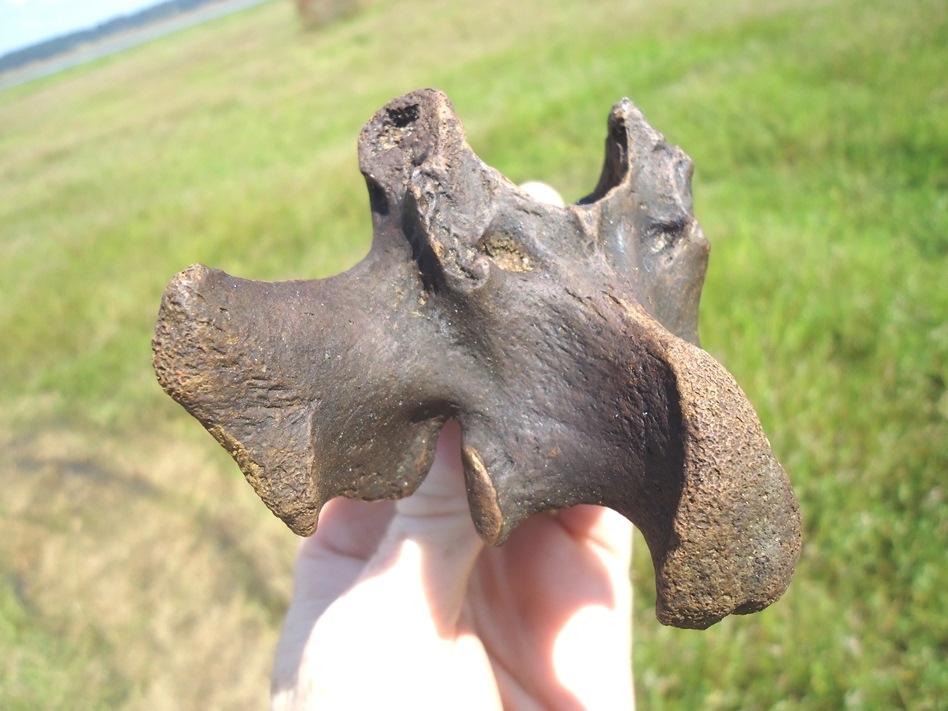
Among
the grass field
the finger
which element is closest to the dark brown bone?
the finger

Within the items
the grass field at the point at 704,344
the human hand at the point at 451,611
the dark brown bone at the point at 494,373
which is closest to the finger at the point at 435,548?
the human hand at the point at 451,611

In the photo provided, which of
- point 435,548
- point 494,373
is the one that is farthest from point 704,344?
point 494,373

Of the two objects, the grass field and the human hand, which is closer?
the human hand

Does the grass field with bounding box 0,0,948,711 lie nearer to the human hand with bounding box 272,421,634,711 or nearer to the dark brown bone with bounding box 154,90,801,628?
the human hand with bounding box 272,421,634,711

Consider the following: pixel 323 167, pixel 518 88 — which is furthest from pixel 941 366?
pixel 518 88

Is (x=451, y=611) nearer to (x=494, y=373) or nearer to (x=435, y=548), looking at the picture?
(x=435, y=548)
